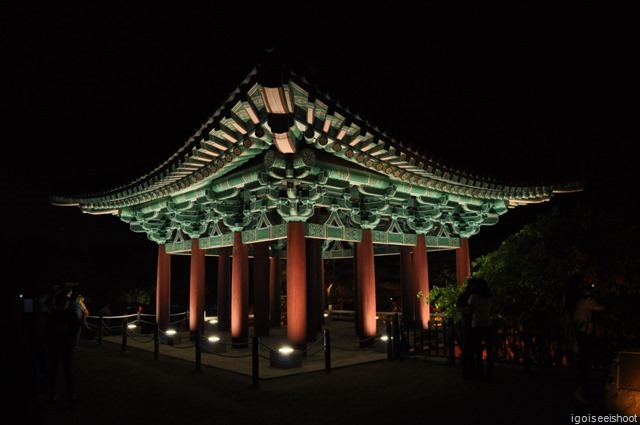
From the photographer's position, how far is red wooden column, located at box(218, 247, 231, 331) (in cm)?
1711

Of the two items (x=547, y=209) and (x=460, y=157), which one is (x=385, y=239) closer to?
(x=460, y=157)

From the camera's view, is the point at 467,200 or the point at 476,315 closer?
the point at 476,315

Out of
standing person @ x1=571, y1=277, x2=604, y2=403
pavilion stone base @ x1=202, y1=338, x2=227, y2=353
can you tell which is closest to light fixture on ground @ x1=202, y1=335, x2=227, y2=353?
pavilion stone base @ x1=202, y1=338, x2=227, y2=353

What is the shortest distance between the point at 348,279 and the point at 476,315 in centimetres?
2293

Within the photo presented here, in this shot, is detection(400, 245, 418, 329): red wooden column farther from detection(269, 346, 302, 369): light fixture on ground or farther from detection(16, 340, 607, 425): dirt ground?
detection(269, 346, 302, 369): light fixture on ground

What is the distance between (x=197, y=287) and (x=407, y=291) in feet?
23.7

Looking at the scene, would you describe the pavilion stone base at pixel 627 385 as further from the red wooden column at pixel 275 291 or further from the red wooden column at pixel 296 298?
the red wooden column at pixel 275 291

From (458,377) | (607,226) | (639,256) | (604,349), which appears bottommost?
(458,377)

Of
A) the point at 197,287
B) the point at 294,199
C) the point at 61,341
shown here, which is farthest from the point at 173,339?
the point at 61,341

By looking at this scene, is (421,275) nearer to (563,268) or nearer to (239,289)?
(239,289)

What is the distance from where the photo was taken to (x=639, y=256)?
8.38 meters

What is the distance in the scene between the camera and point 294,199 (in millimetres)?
10859

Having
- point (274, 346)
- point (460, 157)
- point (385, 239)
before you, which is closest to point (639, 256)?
point (460, 157)

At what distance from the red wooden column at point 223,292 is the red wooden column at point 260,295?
3.52 metres
